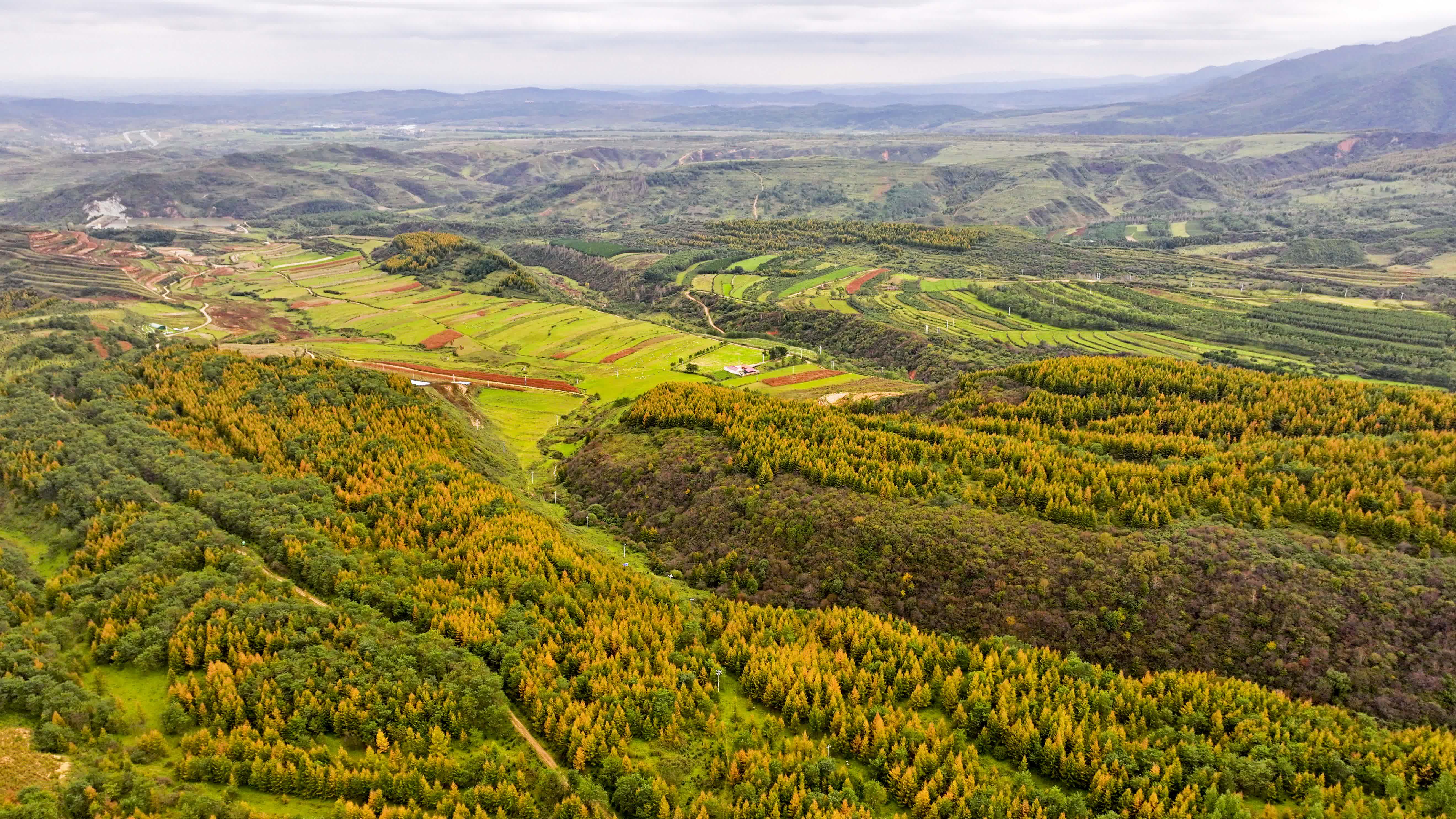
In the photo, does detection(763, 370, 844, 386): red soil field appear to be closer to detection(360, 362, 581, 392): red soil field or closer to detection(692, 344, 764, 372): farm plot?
detection(692, 344, 764, 372): farm plot

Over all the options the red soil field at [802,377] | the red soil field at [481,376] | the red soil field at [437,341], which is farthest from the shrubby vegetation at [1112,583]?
the red soil field at [437,341]

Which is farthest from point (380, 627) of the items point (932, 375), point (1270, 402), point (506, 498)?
point (932, 375)

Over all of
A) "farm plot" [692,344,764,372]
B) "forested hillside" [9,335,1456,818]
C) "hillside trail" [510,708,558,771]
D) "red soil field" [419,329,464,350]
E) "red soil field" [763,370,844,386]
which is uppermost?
"red soil field" [419,329,464,350]

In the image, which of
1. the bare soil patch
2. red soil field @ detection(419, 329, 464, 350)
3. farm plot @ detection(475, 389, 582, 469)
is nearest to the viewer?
the bare soil patch

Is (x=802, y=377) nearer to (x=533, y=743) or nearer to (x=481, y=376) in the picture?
(x=481, y=376)

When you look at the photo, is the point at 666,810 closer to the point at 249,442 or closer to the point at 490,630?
the point at 490,630

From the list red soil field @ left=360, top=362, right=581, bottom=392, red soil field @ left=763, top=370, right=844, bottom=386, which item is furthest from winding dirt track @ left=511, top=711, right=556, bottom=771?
red soil field @ left=763, top=370, right=844, bottom=386

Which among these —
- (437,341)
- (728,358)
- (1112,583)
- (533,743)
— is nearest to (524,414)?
(728,358)
